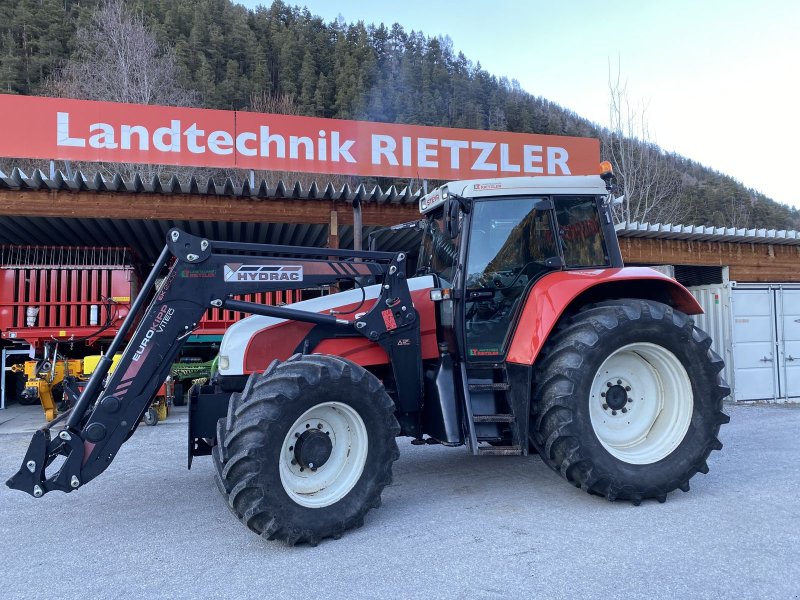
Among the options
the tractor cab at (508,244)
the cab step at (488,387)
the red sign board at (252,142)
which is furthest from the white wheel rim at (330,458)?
the red sign board at (252,142)

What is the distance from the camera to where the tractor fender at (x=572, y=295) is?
4324mm

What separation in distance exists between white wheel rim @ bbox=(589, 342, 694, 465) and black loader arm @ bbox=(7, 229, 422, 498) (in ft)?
4.81

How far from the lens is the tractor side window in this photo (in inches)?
187

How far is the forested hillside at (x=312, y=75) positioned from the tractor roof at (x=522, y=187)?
732 inches

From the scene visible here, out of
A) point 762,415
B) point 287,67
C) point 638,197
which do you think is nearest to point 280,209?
point 762,415

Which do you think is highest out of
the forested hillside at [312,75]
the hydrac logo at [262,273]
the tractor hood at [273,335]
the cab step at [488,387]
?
the forested hillside at [312,75]

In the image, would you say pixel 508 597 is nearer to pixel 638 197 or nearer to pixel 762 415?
pixel 762 415

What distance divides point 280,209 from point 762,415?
781cm

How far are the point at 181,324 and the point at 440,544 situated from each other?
2.18 m

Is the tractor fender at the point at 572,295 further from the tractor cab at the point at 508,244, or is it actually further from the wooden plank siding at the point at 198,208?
the wooden plank siding at the point at 198,208

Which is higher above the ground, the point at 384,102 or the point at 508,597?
the point at 384,102

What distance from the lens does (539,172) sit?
34.6 feet

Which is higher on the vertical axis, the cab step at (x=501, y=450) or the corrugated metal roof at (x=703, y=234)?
the corrugated metal roof at (x=703, y=234)

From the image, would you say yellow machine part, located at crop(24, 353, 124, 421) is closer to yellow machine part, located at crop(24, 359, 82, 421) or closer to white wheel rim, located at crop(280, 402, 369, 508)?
yellow machine part, located at crop(24, 359, 82, 421)
